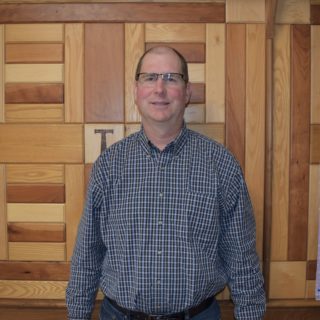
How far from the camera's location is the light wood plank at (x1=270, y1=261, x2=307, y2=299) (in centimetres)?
160

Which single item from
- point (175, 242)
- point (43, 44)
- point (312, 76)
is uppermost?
point (43, 44)

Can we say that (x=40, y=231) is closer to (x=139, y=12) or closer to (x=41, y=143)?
(x=41, y=143)

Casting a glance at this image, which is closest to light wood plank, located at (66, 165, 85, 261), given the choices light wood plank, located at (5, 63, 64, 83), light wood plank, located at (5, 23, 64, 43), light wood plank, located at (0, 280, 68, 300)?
light wood plank, located at (0, 280, 68, 300)

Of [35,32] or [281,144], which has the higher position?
[35,32]

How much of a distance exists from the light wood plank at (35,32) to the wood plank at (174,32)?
1.27 ft

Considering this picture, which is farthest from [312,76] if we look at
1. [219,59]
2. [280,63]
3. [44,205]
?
[44,205]

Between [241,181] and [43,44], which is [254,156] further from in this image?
[43,44]

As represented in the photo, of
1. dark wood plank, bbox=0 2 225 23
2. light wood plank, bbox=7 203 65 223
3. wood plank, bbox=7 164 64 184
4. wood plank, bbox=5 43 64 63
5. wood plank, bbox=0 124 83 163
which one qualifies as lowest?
light wood plank, bbox=7 203 65 223

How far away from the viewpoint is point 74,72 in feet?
5.10

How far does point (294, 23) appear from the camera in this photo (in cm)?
154

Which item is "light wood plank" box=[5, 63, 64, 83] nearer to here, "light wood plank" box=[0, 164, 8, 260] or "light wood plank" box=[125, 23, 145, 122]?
"light wood plank" box=[125, 23, 145, 122]

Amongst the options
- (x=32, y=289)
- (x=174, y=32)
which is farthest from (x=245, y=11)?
(x=32, y=289)

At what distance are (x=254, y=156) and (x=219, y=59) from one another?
45 centimetres

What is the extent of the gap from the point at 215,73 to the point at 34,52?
→ 2.61 feet
